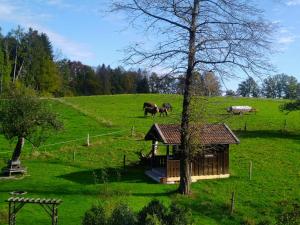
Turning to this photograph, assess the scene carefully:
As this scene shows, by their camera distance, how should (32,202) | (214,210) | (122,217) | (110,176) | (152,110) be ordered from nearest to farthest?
(122,217) < (32,202) < (214,210) < (110,176) < (152,110)

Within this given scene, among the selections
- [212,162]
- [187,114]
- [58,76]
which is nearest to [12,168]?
[187,114]

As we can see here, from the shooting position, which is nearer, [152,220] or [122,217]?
[152,220]

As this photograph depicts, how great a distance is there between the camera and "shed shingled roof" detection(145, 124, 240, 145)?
30091 millimetres

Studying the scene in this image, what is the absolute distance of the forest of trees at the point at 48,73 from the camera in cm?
9986

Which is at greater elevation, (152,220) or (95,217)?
(152,220)

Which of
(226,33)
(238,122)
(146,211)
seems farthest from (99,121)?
(146,211)

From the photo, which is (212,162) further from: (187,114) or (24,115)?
(24,115)

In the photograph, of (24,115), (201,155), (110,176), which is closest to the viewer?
(24,115)

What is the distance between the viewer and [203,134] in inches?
1217

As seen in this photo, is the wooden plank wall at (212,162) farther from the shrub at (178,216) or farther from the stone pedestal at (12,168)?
the shrub at (178,216)

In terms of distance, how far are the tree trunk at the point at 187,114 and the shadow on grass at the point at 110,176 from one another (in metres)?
3.79

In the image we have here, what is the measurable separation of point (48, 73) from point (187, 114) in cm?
8100

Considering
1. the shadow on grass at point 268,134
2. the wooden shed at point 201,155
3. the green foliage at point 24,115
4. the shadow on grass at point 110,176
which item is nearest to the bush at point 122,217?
the shadow on grass at point 110,176

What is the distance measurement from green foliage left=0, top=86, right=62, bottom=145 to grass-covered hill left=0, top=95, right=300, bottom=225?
296 cm
